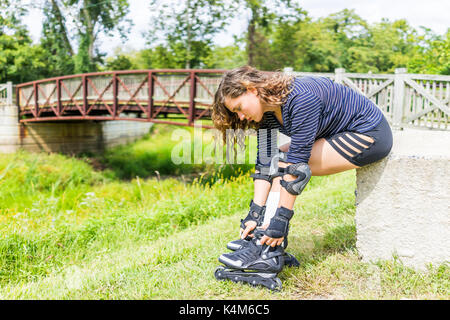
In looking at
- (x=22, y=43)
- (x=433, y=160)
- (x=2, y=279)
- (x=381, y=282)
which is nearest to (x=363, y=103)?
(x=433, y=160)

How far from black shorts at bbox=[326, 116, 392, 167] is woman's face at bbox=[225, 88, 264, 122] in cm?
50

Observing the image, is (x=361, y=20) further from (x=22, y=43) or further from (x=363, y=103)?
(x=363, y=103)

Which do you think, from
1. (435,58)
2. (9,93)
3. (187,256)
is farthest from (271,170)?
(9,93)

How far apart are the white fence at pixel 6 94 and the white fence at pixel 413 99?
53.5ft

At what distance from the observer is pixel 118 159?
2056 centimetres

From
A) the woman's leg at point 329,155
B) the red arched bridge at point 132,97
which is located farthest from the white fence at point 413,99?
the woman's leg at point 329,155

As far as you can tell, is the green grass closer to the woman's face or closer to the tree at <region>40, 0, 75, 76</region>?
the woman's face

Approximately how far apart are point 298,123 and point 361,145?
1.59 ft

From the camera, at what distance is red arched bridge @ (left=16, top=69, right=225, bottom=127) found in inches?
528

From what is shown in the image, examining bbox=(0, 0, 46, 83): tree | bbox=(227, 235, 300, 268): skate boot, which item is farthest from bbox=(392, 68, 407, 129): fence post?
bbox=(0, 0, 46, 83): tree

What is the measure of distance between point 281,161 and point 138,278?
1.30 meters

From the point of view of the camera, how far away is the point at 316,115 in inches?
97.7

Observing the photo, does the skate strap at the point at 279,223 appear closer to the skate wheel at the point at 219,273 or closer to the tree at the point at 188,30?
the skate wheel at the point at 219,273

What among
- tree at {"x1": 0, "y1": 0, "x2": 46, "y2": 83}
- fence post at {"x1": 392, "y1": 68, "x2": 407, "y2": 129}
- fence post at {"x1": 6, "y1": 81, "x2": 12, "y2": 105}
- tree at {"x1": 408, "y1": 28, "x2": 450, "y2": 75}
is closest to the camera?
fence post at {"x1": 392, "y1": 68, "x2": 407, "y2": 129}
